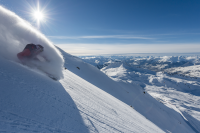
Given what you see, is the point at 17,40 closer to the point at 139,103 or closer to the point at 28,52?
the point at 28,52

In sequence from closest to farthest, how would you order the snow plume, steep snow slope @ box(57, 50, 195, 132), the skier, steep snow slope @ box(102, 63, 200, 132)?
1. the snow plume
2. the skier
3. steep snow slope @ box(57, 50, 195, 132)
4. steep snow slope @ box(102, 63, 200, 132)

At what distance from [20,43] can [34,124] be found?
9.72ft

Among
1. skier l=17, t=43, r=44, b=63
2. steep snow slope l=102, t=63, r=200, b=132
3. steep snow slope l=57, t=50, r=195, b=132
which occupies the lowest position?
steep snow slope l=102, t=63, r=200, b=132

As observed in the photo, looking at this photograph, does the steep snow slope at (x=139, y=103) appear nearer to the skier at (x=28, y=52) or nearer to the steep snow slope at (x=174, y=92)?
the steep snow slope at (x=174, y=92)

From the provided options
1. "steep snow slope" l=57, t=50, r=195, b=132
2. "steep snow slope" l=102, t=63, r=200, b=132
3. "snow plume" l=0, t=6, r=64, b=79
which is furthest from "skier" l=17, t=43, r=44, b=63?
"steep snow slope" l=102, t=63, r=200, b=132

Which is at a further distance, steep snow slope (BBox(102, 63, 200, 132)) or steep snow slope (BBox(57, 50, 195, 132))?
steep snow slope (BBox(102, 63, 200, 132))

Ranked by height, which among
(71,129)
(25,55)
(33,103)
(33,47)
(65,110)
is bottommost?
(71,129)

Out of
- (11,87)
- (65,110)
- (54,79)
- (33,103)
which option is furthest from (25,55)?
(65,110)

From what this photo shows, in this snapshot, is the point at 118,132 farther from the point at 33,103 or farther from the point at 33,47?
the point at 33,47

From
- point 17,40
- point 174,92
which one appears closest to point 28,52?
point 17,40

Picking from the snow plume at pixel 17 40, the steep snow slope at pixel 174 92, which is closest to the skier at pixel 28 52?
the snow plume at pixel 17 40

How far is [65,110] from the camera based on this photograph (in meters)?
2.13

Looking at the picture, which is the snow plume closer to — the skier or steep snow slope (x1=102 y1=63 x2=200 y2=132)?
the skier

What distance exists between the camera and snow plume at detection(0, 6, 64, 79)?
9.41 feet
